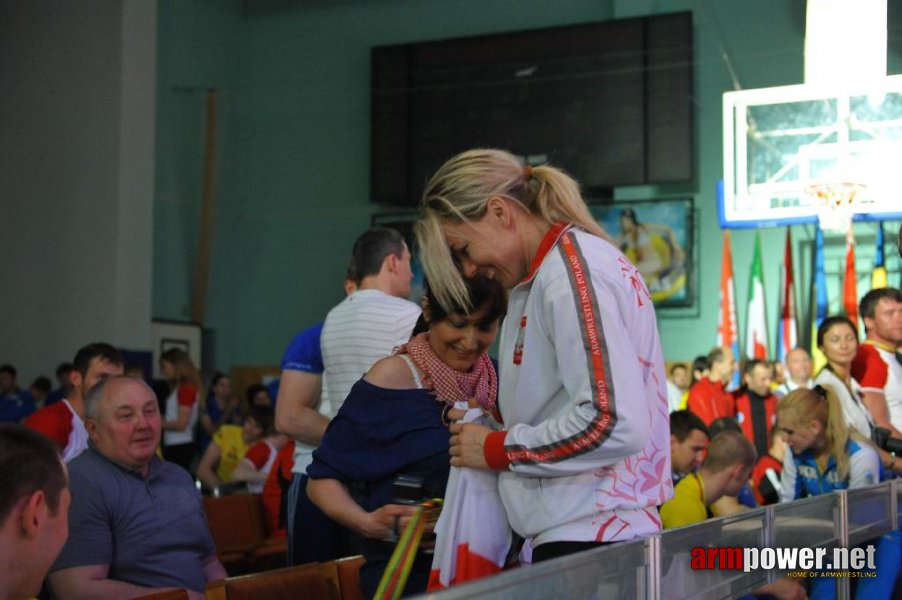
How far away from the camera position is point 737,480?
3.96 meters

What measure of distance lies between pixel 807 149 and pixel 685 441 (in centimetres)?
576

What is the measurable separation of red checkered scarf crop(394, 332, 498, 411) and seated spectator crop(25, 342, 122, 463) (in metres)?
2.45

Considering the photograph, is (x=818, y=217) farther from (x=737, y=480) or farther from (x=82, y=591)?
(x=82, y=591)

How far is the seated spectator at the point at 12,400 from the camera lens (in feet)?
34.6

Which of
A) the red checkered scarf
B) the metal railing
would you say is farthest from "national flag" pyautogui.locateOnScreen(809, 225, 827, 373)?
the red checkered scarf

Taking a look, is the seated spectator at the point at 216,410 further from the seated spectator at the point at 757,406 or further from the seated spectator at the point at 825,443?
the seated spectator at the point at 825,443

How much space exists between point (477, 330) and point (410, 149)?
12426 millimetres

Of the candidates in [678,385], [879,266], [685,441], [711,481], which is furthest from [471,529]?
[879,266]

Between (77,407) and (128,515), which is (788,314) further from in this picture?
(128,515)

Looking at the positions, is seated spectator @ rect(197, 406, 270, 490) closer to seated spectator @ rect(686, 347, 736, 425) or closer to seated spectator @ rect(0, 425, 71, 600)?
seated spectator @ rect(686, 347, 736, 425)

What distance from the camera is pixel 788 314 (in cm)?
1249

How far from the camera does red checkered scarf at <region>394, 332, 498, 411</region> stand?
7.76ft

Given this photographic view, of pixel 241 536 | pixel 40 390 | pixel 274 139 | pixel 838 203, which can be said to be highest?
pixel 274 139

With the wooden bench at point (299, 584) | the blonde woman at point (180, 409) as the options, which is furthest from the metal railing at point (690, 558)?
the blonde woman at point (180, 409)
